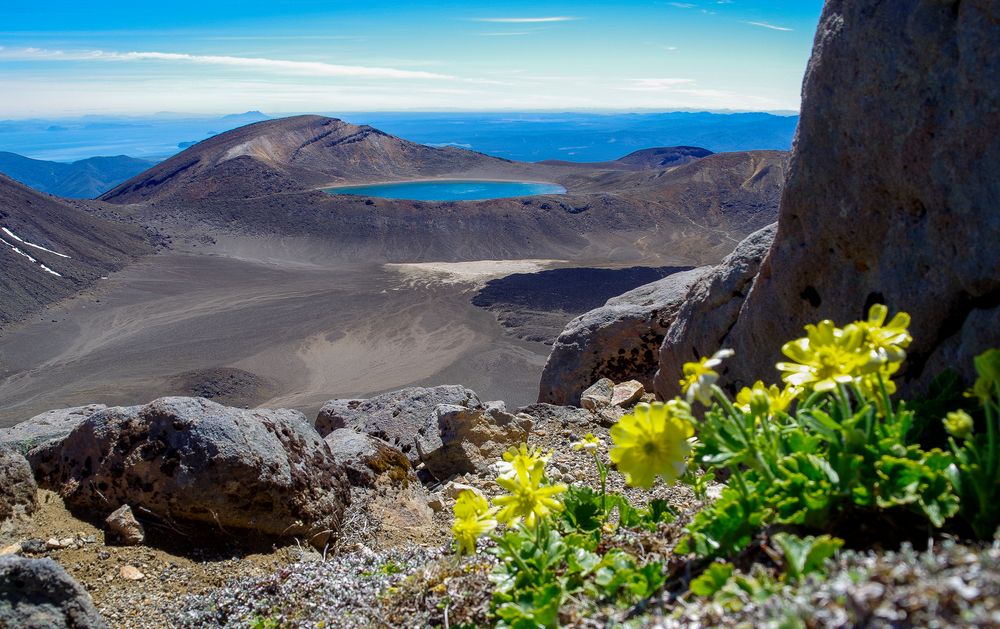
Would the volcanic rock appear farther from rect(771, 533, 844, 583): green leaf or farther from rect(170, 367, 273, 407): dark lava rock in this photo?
rect(170, 367, 273, 407): dark lava rock

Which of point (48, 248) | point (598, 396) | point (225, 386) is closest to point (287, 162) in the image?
point (48, 248)

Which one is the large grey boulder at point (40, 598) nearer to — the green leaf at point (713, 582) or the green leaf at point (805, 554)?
the green leaf at point (713, 582)

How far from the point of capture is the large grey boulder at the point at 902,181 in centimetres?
299

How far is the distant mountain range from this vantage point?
16188 cm

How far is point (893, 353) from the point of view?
1758mm

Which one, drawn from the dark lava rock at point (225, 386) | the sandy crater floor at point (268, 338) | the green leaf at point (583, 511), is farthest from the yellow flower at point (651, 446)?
the dark lava rock at point (225, 386)

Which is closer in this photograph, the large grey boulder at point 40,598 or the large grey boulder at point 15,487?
the large grey boulder at point 40,598

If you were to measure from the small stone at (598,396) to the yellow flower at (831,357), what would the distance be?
598 cm

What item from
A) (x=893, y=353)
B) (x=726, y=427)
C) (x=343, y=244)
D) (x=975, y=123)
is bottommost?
(x=343, y=244)

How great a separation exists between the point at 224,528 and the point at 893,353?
3652mm

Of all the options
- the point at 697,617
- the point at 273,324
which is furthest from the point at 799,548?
the point at 273,324

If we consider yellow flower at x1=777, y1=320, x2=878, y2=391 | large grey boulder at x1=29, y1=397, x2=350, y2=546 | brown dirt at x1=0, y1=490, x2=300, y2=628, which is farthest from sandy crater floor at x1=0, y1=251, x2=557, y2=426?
yellow flower at x1=777, y1=320, x2=878, y2=391

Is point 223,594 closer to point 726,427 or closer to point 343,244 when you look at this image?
point 726,427

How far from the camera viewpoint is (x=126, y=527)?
3.88 m
